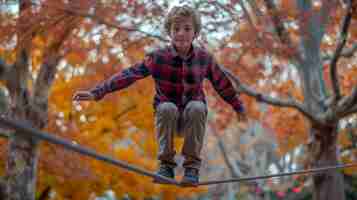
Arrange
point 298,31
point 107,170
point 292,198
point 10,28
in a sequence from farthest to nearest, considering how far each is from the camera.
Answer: point 292,198 < point 107,170 < point 298,31 < point 10,28

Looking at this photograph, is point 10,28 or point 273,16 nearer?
point 10,28

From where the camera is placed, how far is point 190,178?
10.5ft

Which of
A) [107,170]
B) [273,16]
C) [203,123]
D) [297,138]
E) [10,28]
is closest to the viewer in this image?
[203,123]

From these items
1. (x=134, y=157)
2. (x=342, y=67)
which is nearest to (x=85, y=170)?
(x=134, y=157)

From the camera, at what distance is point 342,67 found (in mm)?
10477

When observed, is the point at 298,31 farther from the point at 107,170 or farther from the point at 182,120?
the point at 182,120

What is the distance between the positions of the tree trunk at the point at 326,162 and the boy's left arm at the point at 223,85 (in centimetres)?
532

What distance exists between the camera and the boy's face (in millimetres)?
3127

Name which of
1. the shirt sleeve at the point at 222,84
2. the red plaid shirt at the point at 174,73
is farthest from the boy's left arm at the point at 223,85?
the red plaid shirt at the point at 174,73

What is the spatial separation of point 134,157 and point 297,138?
666cm

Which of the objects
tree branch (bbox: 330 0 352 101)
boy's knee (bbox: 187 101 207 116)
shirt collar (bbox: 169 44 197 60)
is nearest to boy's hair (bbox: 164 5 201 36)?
shirt collar (bbox: 169 44 197 60)

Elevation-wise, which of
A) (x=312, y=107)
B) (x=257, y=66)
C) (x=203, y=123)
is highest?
(x=257, y=66)

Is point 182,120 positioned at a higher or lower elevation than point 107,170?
lower

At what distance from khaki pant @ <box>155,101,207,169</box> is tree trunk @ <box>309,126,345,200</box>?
5795mm
